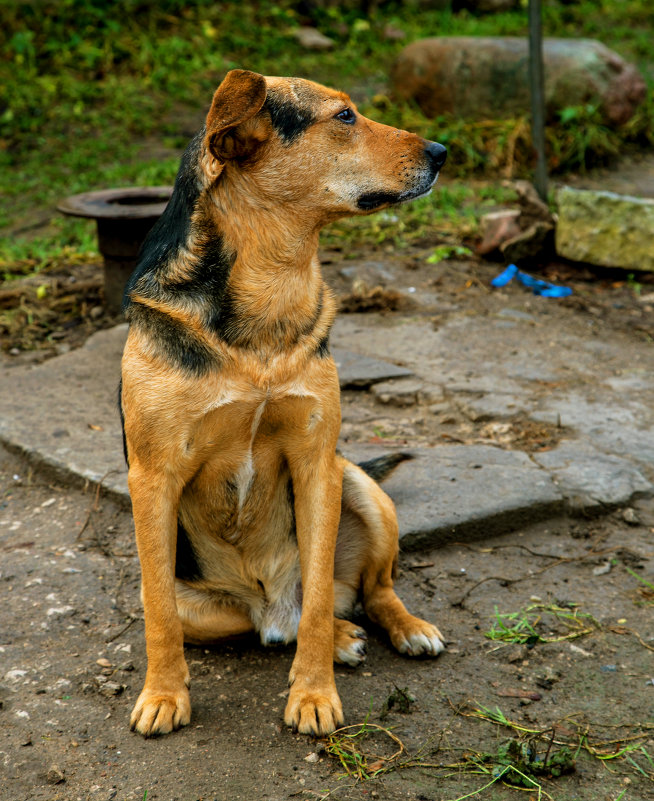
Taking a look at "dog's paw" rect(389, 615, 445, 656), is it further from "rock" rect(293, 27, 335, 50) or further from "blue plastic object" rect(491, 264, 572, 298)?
"rock" rect(293, 27, 335, 50)

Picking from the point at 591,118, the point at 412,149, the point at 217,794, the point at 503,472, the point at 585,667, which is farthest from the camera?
the point at 591,118

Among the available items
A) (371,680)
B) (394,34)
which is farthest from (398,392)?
(394,34)

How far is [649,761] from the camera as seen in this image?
2693 mm

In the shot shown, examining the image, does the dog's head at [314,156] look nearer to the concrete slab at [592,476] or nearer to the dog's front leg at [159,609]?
the dog's front leg at [159,609]

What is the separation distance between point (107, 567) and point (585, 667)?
2089 mm

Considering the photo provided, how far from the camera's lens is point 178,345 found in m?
2.79

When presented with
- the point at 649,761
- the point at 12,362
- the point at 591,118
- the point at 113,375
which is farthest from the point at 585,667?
the point at 591,118

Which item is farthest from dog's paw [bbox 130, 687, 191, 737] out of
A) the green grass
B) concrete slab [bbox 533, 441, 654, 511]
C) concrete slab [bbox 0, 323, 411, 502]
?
the green grass

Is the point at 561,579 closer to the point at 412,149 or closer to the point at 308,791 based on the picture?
the point at 308,791

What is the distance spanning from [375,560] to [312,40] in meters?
12.3

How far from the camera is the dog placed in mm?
2770

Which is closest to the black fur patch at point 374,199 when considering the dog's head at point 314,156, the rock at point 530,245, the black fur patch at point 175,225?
the dog's head at point 314,156

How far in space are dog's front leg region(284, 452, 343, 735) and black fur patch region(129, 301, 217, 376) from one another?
488 millimetres

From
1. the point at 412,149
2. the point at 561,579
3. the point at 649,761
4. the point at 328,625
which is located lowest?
the point at 561,579
